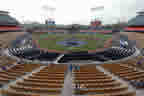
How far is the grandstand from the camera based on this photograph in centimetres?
121

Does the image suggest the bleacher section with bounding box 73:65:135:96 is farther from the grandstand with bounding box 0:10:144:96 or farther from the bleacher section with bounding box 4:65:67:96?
the bleacher section with bounding box 4:65:67:96

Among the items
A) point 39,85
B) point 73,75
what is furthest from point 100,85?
point 39,85

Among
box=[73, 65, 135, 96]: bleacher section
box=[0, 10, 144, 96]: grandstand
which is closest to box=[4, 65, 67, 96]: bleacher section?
box=[0, 10, 144, 96]: grandstand

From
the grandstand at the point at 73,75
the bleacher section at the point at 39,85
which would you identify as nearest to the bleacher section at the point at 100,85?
the grandstand at the point at 73,75

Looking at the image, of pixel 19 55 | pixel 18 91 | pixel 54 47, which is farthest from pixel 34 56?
pixel 18 91

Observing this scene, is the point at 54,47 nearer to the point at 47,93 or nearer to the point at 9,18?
the point at 47,93

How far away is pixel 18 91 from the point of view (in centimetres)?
125

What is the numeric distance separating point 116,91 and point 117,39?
734 mm

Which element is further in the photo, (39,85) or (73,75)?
(73,75)

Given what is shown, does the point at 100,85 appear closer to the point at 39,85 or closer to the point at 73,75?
the point at 73,75

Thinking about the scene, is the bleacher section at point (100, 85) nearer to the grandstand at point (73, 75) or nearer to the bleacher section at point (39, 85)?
the grandstand at point (73, 75)

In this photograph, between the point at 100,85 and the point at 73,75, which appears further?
the point at 73,75

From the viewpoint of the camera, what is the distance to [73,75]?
1531 mm

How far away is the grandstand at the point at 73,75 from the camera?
121cm
